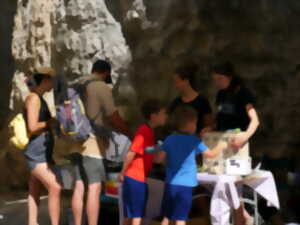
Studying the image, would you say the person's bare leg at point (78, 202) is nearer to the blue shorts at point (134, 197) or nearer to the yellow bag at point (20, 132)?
the blue shorts at point (134, 197)

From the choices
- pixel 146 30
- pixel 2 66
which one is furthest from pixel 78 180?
pixel 2 66

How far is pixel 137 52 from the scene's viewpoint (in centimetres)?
670

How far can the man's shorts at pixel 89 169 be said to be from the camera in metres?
5.30

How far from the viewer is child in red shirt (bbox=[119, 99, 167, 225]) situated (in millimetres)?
4949

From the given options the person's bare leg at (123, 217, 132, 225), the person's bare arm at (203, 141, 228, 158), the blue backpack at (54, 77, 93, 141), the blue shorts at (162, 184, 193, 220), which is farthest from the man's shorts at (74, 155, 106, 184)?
the person's bare arm at (203, 141, 228, 158)

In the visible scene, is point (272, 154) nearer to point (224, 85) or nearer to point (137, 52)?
point (137, 52)

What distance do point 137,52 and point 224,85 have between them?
5.75ft

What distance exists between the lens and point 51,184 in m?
5.45

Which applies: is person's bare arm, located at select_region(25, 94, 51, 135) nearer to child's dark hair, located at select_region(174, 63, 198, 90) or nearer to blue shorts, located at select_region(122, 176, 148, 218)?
blue shorts, located at select_region(122, 176, 148, 218)

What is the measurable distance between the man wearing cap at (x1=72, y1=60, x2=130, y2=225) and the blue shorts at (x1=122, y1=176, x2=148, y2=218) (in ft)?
1.19

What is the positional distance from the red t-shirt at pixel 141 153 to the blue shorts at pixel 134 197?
0.16 feet

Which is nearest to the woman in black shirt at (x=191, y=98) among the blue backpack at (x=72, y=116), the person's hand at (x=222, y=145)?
the person's hand at (x=222, y=145)

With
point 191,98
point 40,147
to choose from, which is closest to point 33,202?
point 40,147

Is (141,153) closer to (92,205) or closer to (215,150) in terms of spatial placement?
(215,150)
